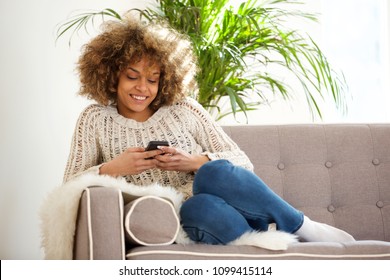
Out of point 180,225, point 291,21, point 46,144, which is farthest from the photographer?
point 291,21

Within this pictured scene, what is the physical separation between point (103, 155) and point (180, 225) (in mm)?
555

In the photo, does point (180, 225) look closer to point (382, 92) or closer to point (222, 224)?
point (222, 224)

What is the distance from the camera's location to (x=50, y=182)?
9.07ft

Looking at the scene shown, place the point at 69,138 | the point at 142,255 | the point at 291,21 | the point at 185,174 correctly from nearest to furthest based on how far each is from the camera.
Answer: the point at 142,255 < the point at 185,174 < the point at 69,138 < the point at 291,21

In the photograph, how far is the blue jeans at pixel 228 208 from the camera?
1.67m

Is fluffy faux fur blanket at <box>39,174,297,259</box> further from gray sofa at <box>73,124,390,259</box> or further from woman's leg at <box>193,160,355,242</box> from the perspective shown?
gray sofa at <box>73,124,390,259</box>

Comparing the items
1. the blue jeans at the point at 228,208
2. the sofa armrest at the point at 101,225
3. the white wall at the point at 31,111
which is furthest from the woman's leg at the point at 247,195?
the white wall at the point at 31,111

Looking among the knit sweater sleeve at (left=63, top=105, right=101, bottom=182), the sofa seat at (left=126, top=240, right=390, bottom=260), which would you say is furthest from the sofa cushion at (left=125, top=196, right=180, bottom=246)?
the knit sweater sleeve at (left=63, top=105, right=101, bottom=182)

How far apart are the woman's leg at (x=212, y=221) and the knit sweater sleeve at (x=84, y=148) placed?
49 centimetres

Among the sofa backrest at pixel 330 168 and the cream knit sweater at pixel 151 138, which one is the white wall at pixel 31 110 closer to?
the cream knit sweater at pixel 151 138

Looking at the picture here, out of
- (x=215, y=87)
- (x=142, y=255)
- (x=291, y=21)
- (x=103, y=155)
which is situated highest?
(x=291, y=21)

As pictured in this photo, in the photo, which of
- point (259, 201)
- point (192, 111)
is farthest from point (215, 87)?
point (259, 201)

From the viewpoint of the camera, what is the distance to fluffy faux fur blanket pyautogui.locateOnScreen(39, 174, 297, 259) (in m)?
1.65

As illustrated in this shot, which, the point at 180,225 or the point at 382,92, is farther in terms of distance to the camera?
the point at 382,92
